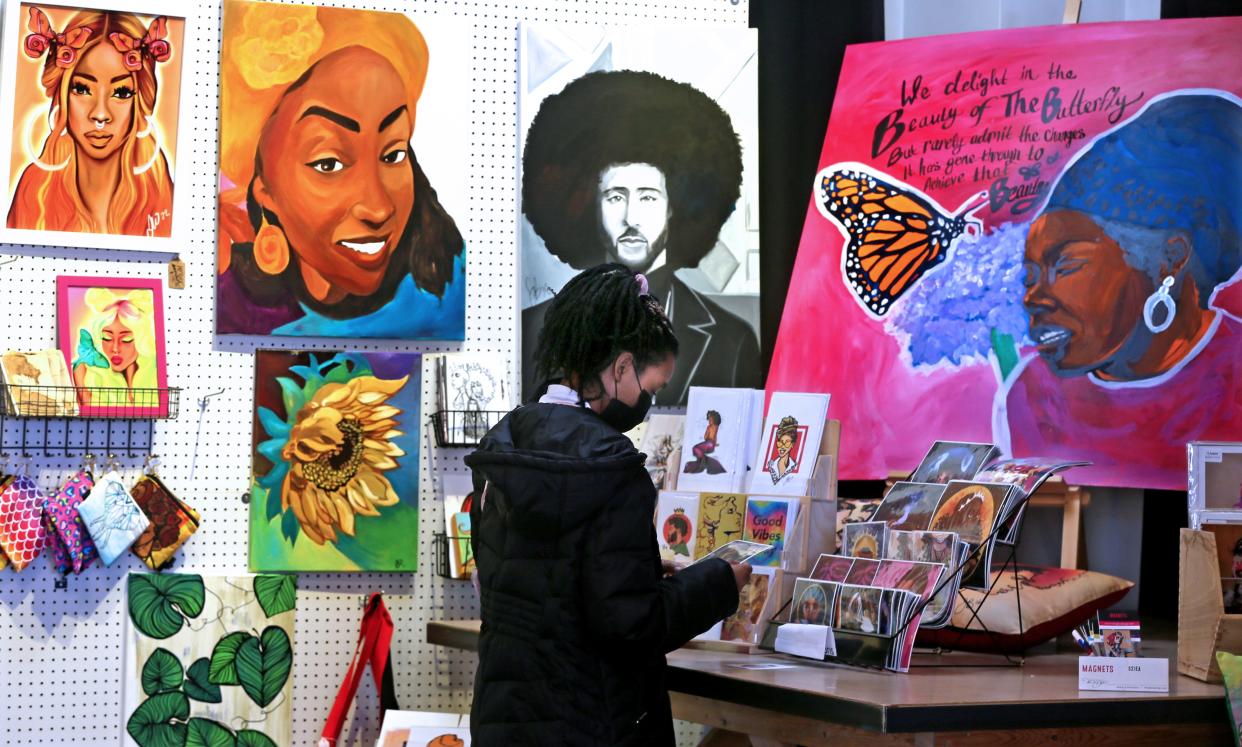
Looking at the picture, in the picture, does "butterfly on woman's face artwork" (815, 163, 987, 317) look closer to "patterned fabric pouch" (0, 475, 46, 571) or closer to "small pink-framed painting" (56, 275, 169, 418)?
"small pink-framed painting" (56, 275, 169, 418)

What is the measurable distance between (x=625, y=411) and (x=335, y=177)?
1476 mm

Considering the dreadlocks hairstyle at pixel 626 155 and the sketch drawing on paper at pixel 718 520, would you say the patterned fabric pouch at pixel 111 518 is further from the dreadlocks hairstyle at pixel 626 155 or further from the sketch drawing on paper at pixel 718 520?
the sketch drawing on paper at pixel 718 520

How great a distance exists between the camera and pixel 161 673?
3270mm

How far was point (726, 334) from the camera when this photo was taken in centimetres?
364

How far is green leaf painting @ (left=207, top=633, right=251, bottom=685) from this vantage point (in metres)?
3.31

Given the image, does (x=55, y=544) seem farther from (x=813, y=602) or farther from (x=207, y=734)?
(x=813, y=602)

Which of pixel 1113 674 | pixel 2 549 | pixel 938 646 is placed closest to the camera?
pixel 1113 674

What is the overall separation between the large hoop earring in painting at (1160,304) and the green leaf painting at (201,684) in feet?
7.69

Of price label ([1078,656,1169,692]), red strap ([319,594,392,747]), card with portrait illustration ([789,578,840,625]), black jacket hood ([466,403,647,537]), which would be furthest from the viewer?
red strap ([319,594,392,747])

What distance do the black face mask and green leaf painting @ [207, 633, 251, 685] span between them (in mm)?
1483

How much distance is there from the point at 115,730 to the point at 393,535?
77 centimetres

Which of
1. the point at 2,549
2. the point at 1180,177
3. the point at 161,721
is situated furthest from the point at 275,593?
the point at 1180,177

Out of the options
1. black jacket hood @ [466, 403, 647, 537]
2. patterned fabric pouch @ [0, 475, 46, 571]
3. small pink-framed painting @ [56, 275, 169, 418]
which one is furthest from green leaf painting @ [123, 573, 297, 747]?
black jacket hood @ [466, 403, 647, 537]

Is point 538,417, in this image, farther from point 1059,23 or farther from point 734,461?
point 1059,23
